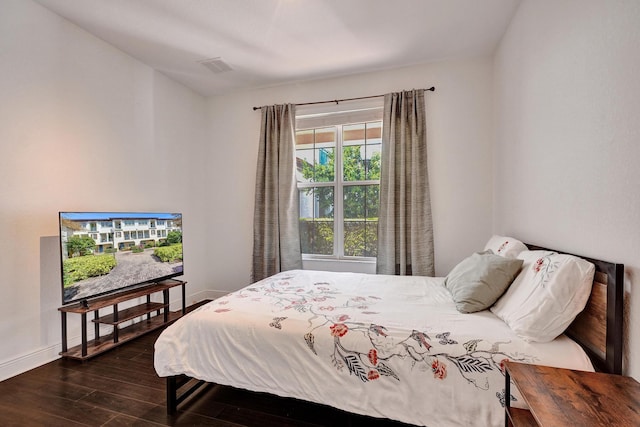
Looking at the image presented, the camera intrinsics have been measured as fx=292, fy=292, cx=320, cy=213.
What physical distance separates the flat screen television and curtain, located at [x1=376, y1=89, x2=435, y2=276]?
2.24 metres

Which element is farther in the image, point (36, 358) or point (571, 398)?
point (36, 358)

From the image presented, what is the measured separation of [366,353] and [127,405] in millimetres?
1517

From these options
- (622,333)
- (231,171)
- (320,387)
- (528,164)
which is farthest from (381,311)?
(231,171)

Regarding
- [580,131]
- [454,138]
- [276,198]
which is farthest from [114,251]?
[454,138]

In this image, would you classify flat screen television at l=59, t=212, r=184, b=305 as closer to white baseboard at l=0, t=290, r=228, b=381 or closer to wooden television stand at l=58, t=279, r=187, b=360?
wooden television stand at l=58, t=279, r=187, b=360

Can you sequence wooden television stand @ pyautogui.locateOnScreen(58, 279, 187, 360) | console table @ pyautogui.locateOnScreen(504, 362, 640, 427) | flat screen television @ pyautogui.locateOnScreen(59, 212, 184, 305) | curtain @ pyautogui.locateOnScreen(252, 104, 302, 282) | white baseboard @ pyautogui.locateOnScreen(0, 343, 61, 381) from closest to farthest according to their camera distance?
console table @ pyautogui.locateOnScreen(504, 362, 640, 427) → white baseboard @ pyautogui.locateOnScreen(0, 343, 61, 381) → flat screen television @ pyautogui.locateOnScreen(59, 212, 184, 305) → wooden television stand @ pyautogui.locateOnScreen(58, 279, 187, 360) → curtain @ pyautogui.locateOnScreen(252, 104, 302, 282)

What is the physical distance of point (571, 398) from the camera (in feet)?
2.87

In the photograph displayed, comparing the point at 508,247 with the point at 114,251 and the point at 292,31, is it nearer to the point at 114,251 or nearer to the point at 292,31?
the point at 292,31

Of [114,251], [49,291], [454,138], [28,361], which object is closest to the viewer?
[28,361]

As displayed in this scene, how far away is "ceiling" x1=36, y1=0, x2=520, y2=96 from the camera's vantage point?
2.25m

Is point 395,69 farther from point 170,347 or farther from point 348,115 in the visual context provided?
point 170,347

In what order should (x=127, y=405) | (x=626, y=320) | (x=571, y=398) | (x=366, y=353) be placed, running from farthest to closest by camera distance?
(x=127, y=405), (x=366, y=353), (x=626, y=320), (x=571, y=398)

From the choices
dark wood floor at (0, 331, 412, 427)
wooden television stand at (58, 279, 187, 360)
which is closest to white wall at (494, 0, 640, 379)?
dark wood floor at (0, 331, 412, 427)

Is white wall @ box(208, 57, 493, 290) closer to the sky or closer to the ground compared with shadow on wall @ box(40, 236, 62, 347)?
closer to the sky
